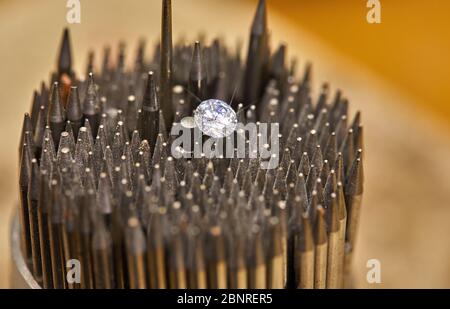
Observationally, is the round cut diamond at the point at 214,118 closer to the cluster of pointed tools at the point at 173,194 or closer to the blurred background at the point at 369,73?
the cluster of pointed tools at the point at 173,194

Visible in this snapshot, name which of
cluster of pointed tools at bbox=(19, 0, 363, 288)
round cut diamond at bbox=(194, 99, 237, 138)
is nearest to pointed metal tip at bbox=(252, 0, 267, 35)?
cluster of pointed tools at bbox=(19, 0, 363, 288)

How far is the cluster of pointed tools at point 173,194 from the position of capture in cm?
67

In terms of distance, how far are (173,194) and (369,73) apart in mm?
567

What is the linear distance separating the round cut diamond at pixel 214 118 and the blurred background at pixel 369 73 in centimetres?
30

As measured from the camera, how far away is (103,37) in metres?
1.25

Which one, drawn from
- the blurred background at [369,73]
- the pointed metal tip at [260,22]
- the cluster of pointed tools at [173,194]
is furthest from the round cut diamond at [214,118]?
the blurred background at [369,73]

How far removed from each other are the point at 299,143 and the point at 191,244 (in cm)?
18

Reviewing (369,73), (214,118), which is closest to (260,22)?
(214,118)

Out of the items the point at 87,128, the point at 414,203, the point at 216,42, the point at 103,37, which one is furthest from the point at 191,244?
the point at 103,37

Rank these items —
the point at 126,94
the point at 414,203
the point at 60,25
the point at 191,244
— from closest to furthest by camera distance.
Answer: the point at 191,244
the point at 126,94
the point at 414,203
the point at 60,25

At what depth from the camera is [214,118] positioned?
29.5 inches

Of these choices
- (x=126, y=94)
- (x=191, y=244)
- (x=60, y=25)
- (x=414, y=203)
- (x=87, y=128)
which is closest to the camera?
(x=191, y=244)

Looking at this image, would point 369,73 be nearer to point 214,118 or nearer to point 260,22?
point 260,22
